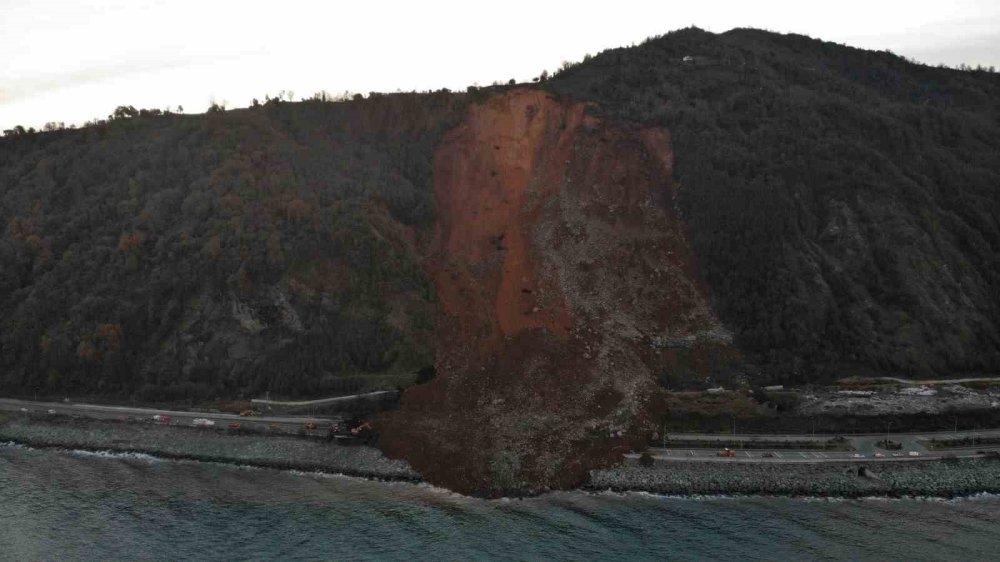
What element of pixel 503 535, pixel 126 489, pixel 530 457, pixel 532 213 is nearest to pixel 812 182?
pixel 532 213

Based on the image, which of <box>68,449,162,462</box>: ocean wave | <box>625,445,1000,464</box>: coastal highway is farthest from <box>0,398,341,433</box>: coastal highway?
<box>625,445,1000,464</box>: coastal highway

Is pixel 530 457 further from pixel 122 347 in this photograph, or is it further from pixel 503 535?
pixel 122 347

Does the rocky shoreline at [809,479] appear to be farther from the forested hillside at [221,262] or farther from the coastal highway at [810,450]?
the forested hillside at [221,262]

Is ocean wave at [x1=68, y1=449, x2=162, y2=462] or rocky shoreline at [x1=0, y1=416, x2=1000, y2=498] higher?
rocky shoreline at [x1=0, y1=416, x2=1000, y2=498]

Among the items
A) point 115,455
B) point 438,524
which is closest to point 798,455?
point 438,524

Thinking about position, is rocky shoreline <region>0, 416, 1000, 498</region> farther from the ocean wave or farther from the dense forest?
the dense forest

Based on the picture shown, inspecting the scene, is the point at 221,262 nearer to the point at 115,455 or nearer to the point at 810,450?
the point at 115,455

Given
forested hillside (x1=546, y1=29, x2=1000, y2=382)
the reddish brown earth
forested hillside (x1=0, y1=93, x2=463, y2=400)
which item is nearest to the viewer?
the reddish brown earth

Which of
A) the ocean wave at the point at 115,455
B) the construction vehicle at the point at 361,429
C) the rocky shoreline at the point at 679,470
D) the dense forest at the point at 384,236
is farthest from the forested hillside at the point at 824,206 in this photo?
the ocean wave at the point at 115,455

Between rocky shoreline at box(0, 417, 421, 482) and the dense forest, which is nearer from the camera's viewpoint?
rocky shoreline at box(0, 417, 421, 482)
